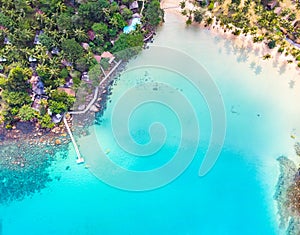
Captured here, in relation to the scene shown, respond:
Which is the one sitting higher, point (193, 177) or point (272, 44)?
point (272, 44)

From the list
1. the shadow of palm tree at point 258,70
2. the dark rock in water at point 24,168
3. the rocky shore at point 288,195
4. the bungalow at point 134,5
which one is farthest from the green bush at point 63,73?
the rocky shore at point 288,195

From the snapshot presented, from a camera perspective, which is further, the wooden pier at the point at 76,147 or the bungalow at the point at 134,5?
the bungalow at the point at 134,5

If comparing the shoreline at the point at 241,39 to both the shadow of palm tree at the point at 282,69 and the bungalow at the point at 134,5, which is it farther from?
the bungalow at the point at 134,5

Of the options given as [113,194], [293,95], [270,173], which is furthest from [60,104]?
[293,95]

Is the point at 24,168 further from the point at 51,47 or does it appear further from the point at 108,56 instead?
the point at 108,56

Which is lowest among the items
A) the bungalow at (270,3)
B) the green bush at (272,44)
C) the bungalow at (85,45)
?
the bungalow at (85,45)

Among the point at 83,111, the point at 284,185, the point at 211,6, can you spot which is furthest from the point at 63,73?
the point at 284,185

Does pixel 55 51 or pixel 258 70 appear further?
pixel 258 70

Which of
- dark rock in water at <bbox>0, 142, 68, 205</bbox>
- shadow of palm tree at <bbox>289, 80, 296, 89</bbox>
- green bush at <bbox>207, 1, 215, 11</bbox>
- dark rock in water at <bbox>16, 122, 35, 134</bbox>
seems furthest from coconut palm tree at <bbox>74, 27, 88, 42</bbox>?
shadow of palm tree at <bbox>289, 80, 296, 89</bbox>
